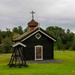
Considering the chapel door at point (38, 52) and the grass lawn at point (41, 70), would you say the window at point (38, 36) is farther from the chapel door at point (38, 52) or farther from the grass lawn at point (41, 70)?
the grass lawn at point (41, 70)

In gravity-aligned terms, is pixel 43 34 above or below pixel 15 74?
above

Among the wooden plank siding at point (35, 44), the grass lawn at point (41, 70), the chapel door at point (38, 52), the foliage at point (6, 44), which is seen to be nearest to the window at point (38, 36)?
the wooden plank siding at point (35, 44)

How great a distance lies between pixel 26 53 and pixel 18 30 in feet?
245

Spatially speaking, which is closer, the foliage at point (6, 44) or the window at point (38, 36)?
the window at point (38, 36)

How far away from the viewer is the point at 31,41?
37438mm

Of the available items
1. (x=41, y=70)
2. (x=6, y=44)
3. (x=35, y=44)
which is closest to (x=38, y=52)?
(x=35, y=44)

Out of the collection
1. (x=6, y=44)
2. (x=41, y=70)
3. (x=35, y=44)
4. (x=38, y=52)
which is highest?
(x=6, y=44)

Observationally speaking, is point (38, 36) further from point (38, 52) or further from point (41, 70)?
point (41, 70)

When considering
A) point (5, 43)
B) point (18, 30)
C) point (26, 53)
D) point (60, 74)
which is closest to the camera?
point (60, 74)

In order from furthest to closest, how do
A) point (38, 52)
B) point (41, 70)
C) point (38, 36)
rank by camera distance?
point (38, 52) < point (38, 36) < point (41, 70)

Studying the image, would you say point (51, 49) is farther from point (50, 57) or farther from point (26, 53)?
point (26, 53)

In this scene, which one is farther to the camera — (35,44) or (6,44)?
(6,44)

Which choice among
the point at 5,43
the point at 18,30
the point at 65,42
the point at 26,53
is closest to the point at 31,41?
the point at 26,53

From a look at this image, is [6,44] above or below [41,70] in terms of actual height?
above
